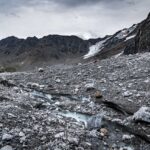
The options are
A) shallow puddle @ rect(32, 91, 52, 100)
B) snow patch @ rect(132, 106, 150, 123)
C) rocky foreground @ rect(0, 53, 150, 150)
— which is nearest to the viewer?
rocky foreground @ rect(0, 53, 150, 150)

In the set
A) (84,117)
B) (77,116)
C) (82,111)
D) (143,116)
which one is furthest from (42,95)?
(143,116)

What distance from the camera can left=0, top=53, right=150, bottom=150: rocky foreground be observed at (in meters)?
13.2

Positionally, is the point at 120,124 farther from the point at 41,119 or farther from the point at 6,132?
the point at 6,132

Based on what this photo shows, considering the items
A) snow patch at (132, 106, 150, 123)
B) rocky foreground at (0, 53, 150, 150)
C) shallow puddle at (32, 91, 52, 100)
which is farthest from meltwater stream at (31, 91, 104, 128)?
snow patch at (132, 106, 150, 123)

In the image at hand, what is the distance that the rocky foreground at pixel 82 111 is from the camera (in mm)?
13164

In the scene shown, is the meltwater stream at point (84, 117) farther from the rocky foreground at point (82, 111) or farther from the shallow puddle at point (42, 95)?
the shallow puddle at point (42, 95)

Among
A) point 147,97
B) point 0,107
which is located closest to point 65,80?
point 147,97

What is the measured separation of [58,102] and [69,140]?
7613mm

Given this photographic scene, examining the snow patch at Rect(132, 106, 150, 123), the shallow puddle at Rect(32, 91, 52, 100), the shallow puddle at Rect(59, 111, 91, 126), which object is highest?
the snow patch at Rect(132, 106, 150, 123)

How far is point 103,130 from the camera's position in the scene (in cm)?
1441

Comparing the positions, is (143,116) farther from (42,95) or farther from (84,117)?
(42,95)

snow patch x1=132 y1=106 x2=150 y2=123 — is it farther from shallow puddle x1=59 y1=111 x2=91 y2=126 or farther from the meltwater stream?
shallow puddle x1=59 y1=111 x2=91 y2=126

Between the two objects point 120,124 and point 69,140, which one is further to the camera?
point 120,124

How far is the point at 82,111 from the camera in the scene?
59.7 feet
